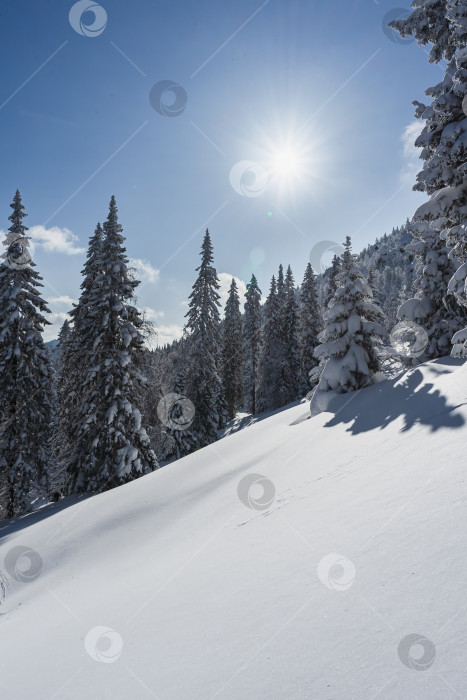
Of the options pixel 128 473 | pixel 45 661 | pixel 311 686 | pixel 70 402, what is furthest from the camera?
pixel 70 402

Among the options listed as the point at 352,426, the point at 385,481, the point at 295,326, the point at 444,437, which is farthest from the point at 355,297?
the point at 295,326

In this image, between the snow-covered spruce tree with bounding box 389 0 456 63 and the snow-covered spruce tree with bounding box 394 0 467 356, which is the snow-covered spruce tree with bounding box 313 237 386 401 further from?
the snow-covered spruce tree with bounding box 389 0 456 63

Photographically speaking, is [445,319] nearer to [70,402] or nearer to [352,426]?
[352,426]

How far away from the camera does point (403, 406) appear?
949 centimetres

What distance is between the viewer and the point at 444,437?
5.96 m

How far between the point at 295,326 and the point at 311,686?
39.1m

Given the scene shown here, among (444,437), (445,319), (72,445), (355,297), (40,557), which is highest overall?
(355,297)
